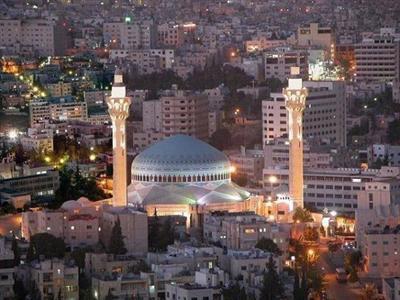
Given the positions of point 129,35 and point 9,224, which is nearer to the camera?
point 9,224

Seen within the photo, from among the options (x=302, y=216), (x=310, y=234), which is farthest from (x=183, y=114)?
(x=310, y=234)

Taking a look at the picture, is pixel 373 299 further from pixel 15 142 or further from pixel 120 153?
pixel 15 142

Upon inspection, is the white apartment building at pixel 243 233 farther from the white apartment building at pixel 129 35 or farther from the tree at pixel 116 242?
the white apartment building at pixel 129 35

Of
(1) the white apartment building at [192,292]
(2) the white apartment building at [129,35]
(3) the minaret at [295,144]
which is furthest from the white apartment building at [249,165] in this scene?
(2) the white apartment building at [129,35]

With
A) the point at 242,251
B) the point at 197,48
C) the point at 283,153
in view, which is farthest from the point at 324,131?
the point at 197,48

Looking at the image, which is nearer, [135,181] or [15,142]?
[135,181]

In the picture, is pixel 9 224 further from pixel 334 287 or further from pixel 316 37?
pixel 316 37
